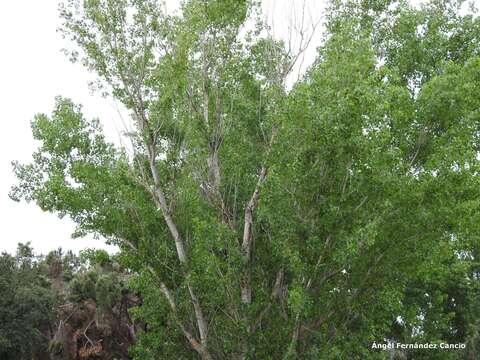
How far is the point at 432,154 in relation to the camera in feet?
38.3

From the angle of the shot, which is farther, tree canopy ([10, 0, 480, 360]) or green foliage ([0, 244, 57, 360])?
green foliage ([0, 244, 57, 360])

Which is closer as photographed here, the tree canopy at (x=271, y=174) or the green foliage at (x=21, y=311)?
the tree canopy at (x=271, y=174)

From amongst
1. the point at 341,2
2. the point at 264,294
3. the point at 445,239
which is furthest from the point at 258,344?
the point at 341,2

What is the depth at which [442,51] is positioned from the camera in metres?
16.5

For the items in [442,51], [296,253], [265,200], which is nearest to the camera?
[296,253]

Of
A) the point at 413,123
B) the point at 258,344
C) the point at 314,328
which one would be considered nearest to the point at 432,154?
the point at 413,123

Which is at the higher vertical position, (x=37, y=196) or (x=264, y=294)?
(x=37, y=196)

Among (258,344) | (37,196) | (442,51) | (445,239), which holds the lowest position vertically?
(258,344)

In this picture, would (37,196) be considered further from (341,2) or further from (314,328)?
(341,2)

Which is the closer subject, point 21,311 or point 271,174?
A: point 271,174

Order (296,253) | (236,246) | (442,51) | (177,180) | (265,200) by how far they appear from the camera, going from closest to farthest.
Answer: (296,253) → (265,200) → (236,246) → (177,180) → (442,51)

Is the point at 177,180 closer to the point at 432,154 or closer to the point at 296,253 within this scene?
the point at 296,253

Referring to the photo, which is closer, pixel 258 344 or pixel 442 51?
pixel 258 344

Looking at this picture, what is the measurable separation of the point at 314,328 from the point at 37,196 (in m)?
6.81
